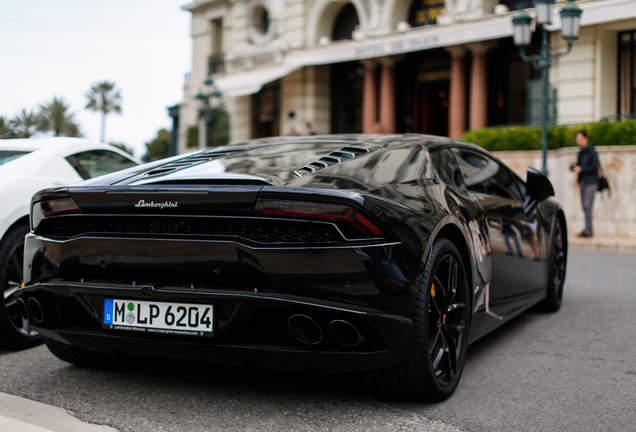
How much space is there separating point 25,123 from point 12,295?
16.5 feet

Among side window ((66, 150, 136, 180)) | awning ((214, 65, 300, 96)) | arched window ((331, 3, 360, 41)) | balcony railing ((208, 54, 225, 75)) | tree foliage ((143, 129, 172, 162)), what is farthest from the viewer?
tree foliage ((143, 129, 172, 162))

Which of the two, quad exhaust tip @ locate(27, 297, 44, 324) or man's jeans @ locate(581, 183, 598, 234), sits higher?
man's jeans @ locate(581, 183, 598, 234)

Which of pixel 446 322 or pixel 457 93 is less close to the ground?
pixel 457 93

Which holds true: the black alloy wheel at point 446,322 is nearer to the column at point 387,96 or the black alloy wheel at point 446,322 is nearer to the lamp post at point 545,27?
the lamp post at point 545,27

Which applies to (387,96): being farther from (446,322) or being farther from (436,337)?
(436,337)

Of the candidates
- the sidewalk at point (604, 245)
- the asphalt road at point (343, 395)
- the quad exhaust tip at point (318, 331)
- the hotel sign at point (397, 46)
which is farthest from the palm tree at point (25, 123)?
the hotel sign at point (397, 46)

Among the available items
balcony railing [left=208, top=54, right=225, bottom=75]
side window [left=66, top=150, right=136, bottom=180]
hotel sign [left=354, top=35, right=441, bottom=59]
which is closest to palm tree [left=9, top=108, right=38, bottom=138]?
side window [left=66, top=150, right=136, bottom=180]

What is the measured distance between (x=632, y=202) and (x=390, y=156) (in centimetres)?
1167

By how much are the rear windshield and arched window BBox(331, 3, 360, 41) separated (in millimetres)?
22905

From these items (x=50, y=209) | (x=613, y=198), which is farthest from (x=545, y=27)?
(x=50, y=209)

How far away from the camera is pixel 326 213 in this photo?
289 cm

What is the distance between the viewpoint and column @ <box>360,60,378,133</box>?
25769mm

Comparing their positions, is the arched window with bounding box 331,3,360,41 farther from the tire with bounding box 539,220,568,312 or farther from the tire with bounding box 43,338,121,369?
the tire with bounding box 43,338,121,369

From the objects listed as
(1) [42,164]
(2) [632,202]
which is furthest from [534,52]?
(1) [42,164]
